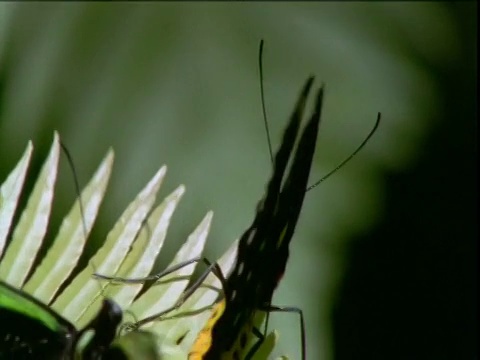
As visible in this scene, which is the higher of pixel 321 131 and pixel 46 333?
pixel 321 131

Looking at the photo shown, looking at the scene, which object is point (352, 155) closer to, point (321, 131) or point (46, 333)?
point (321, 131)

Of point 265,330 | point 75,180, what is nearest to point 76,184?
point 75,180

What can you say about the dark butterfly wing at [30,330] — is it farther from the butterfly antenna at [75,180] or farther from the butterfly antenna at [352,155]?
the butterfly antenna at [352,155]

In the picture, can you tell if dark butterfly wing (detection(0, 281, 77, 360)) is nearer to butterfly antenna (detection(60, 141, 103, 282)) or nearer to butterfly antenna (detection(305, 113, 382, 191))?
butterfly antenna (detection(60, 141, 103, 282))

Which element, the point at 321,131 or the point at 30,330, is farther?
the point at 321,131

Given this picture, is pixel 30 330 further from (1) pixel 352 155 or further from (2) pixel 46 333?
(1) pixel 352 155
